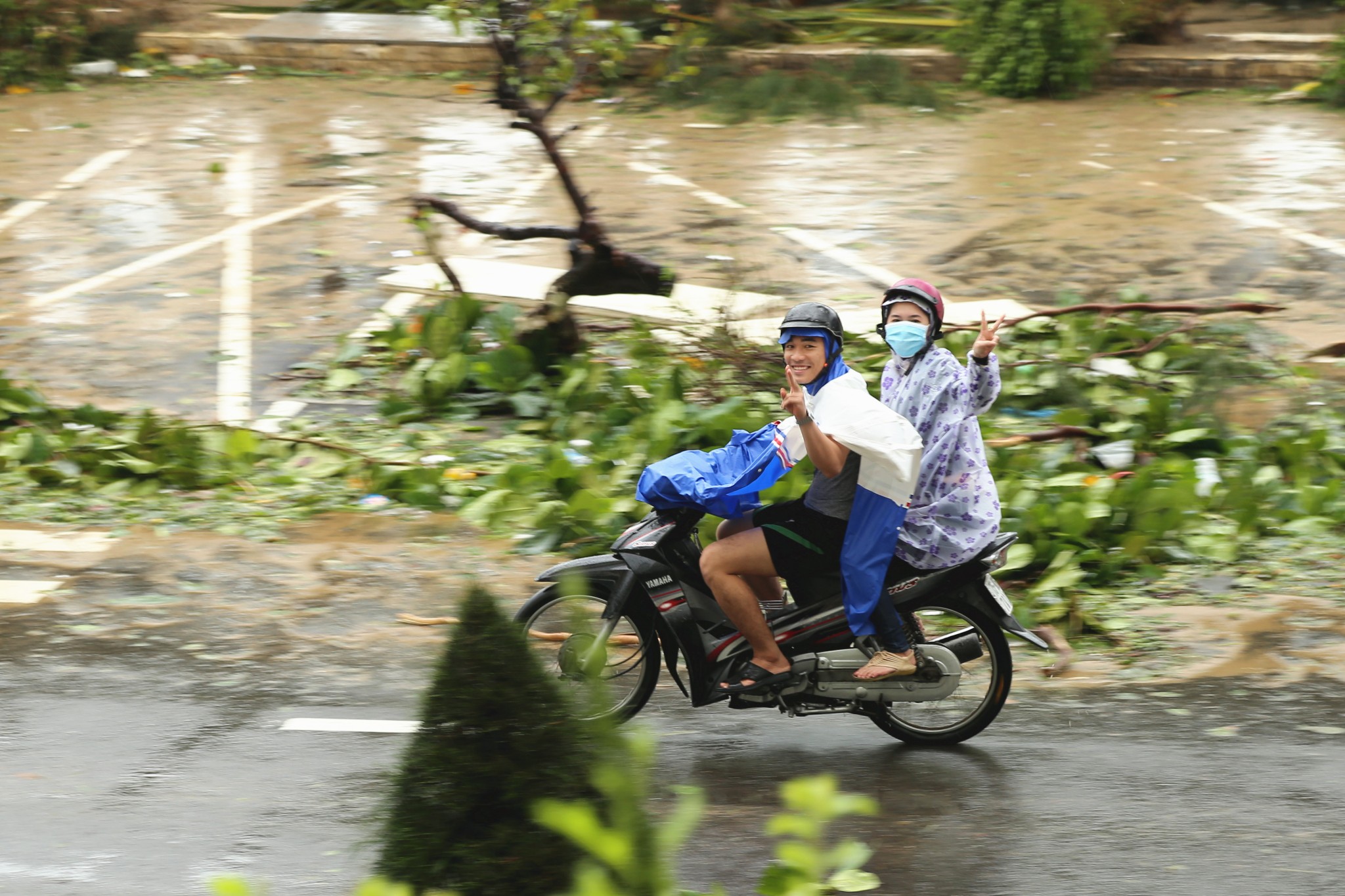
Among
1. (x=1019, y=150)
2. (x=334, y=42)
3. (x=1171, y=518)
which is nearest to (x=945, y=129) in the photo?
(x=1019, y=150)

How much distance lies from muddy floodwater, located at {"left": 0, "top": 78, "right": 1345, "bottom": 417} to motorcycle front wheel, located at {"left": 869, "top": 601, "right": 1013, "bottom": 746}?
5683 millimetres

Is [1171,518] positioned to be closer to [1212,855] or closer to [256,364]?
[1212,855]

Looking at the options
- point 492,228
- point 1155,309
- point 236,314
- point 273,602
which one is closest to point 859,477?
point 273,602

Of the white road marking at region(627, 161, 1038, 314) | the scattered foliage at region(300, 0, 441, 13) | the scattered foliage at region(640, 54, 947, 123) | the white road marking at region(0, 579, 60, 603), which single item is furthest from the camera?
Answer: the scattered foliage at region(300, 0, 441, 13)

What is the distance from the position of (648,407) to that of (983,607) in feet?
12.0

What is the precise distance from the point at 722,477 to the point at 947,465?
80 cm

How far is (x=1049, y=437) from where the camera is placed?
26.3 ft

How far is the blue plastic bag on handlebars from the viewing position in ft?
16.5

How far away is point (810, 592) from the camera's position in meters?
5.25

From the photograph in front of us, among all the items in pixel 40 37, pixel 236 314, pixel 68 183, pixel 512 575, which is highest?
pixel 40 37

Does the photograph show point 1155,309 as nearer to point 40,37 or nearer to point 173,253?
point 173,253

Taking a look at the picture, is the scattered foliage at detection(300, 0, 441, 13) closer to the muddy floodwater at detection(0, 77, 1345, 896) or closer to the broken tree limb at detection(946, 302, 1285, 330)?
the muddy floodwater at detection(0, 77, 1345, 896)

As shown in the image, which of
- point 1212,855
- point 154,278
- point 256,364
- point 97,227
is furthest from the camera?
point 97,227

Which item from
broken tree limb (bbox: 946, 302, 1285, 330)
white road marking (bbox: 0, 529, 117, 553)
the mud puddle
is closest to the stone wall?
broken tree limb (bbox: 946, 302, 1285, 330)
